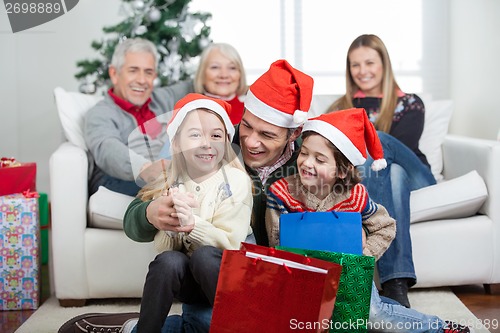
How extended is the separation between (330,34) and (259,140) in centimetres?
303

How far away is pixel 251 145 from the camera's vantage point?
1.89 m

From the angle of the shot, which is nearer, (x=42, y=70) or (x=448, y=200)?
(x=448, y=200)

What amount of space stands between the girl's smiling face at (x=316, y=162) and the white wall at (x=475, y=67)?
2.01 meters

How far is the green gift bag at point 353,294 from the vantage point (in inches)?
63.6

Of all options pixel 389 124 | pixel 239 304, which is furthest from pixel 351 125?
pixel 389 124

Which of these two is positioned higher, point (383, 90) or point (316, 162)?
point (383, 90)

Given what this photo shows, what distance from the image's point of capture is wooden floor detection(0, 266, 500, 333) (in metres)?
2.07

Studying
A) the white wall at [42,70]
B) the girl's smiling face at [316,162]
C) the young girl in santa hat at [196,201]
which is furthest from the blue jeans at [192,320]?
the white wall at [42,70]

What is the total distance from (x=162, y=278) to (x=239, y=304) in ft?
0.67

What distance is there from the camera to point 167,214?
61.6 inches

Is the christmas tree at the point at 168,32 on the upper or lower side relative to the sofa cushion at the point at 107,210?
upper

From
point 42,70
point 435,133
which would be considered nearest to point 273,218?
point 435,133

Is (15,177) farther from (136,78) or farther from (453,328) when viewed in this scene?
(453,328)

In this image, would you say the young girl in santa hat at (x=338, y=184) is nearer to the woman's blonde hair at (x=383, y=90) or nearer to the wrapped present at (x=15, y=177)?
the woman's blonde hair at (x=383, y=90)
